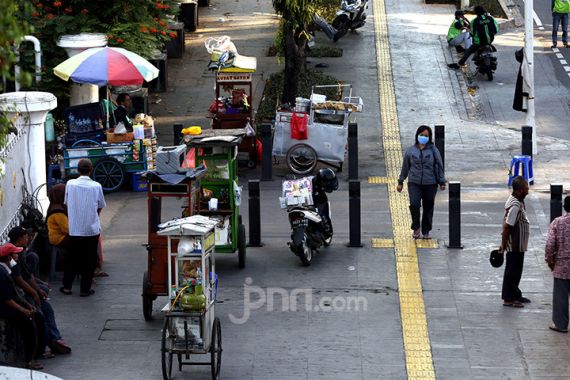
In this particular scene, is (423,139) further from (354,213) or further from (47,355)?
(47,355)

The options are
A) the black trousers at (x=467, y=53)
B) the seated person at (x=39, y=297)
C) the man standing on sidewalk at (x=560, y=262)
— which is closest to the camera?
the seated person at (x=39, y=297)

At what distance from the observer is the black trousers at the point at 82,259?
14.8 metres

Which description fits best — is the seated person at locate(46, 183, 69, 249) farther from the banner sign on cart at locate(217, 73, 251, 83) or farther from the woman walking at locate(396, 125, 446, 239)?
the banner sign on cart at locate(217, 73, 251, 83)

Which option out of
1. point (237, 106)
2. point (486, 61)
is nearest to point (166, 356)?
point (237, 106)

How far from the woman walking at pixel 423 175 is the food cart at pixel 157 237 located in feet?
12.0

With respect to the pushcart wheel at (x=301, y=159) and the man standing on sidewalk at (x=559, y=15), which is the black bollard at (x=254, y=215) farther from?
the man standing on sidewalk at (x=559, y=15)

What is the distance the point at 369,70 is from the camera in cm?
2838

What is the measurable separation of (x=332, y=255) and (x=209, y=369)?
14.0 ft

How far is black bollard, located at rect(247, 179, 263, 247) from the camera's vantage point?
1686 cm

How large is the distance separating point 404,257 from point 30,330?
229 inches

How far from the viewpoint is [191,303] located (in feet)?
40.0

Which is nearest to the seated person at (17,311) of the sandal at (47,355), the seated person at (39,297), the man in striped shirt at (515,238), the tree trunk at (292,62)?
the seated person at (39,297)

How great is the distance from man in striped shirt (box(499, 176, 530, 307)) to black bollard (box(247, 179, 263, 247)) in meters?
3.82

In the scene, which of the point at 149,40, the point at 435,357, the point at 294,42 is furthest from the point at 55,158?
the point at 435,357
